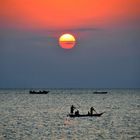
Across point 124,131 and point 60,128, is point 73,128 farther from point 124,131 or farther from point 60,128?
point 124,131

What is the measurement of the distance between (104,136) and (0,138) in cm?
1035

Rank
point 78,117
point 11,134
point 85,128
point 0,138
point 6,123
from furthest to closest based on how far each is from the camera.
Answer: point 78,117 < point 6,123 < point 85,128 < point 11,134 < point 0,138

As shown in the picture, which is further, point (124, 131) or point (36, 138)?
point (124, 131)

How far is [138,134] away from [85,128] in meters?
7.66

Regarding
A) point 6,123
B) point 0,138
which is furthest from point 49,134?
point 6,123

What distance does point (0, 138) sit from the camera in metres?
46.3

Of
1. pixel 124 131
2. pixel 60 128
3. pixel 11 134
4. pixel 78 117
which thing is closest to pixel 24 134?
pixel 11 134

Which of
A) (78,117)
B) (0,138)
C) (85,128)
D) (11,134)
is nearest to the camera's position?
(0,138)

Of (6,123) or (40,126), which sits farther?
(6,123)

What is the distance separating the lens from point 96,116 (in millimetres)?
70125

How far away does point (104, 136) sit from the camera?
48094 millimetres

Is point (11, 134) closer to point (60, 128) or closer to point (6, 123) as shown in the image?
point (60, 128)

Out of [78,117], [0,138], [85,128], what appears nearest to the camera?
[0,138]

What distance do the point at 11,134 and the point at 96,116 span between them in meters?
22.7
